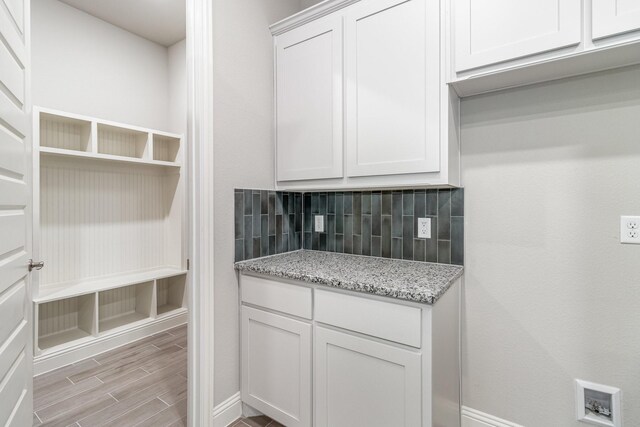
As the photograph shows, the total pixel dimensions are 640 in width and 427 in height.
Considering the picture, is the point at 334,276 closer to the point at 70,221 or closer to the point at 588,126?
the point at 588,126

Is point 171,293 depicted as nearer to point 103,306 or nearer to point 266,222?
point 103,306

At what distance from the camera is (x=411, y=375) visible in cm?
120

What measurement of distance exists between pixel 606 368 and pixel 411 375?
886 mm

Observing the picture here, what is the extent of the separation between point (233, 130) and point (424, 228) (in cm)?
121

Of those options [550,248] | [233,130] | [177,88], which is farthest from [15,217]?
[177,88]

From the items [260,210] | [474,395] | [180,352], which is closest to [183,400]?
[180,352]

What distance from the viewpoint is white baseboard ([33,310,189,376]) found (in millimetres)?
2273

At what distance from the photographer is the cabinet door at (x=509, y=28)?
45.8 inches

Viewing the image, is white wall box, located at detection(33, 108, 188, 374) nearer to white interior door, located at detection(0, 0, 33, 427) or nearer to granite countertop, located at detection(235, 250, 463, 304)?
white interior door, located at detection(0, 0, 33, 427)

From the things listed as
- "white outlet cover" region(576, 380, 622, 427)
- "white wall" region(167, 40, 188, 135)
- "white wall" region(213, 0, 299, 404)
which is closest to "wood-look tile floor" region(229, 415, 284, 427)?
"white wall" region(213, 0, 299, 404)

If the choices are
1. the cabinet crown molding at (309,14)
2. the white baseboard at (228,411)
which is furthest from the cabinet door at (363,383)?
the cabinet crown molding at (309,14)

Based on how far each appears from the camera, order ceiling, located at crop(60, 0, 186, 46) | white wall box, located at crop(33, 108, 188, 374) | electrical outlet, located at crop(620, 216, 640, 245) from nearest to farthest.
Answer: electrical outlet, located at crop(620, 216, 640, 245) < white wall box, located at crop(33, 108, 188, 374) < ceiling, located at crop(60, 0, 186, 46)

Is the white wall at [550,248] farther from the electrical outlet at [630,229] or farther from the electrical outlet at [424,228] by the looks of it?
the electrical outlet at [424,228]

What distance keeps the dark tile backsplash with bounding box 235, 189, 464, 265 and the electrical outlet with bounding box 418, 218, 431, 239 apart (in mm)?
18
